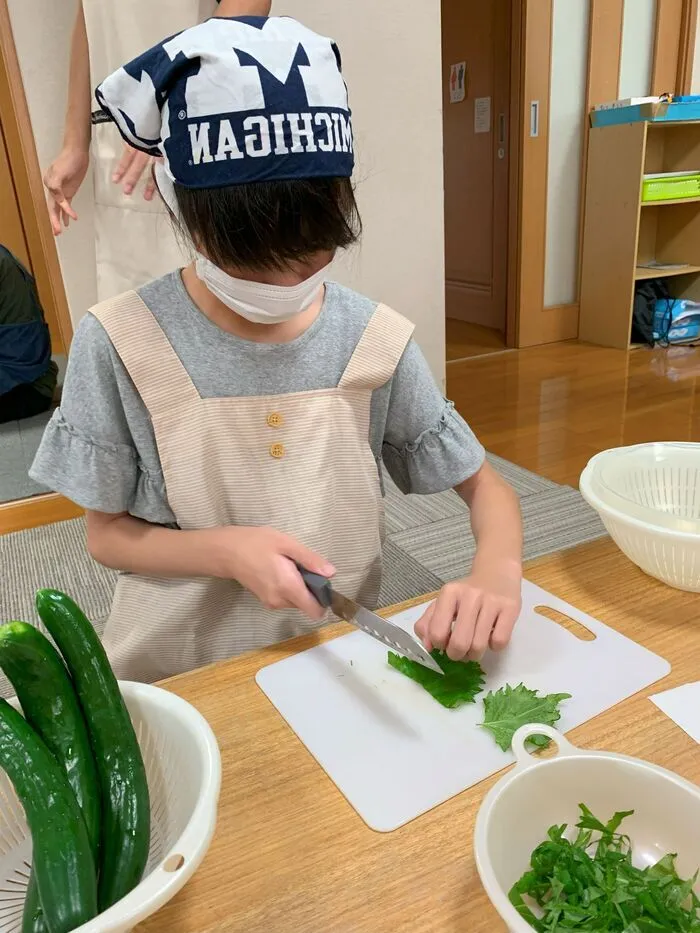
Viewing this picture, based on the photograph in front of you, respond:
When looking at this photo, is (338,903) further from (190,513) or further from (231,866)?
(190,513)

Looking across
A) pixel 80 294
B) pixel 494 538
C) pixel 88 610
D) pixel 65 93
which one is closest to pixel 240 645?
pixel 494 538

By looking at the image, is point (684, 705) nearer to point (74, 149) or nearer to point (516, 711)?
point (516, 711)

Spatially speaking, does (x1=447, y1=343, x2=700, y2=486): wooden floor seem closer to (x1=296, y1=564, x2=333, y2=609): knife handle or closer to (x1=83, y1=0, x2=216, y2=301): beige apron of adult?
Answer: (x1=83, y1=0, x2=216, y2=301): beige apron of adult

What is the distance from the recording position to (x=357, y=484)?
2.76 ft

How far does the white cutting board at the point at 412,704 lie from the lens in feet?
1.66

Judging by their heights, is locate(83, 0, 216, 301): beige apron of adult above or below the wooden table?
above

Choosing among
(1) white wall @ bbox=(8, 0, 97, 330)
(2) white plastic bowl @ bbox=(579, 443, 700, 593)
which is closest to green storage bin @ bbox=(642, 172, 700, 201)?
(1) white wall @ bbox=(8, 0, 97, 330)

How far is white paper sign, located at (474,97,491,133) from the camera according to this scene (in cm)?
393

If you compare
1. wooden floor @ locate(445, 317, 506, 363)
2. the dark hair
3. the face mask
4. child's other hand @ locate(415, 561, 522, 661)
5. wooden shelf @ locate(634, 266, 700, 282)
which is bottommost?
wooden floor @ locate(445, 317, 506, 363)

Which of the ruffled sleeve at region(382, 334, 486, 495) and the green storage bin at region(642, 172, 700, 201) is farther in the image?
the green storage bin at region(642, 172, 700, 201)

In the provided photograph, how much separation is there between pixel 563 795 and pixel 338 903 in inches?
5.8

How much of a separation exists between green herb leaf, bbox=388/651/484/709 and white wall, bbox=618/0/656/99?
12.6 ft

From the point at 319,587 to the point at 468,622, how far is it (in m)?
0.13

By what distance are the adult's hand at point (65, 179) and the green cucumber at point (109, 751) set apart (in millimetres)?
905
